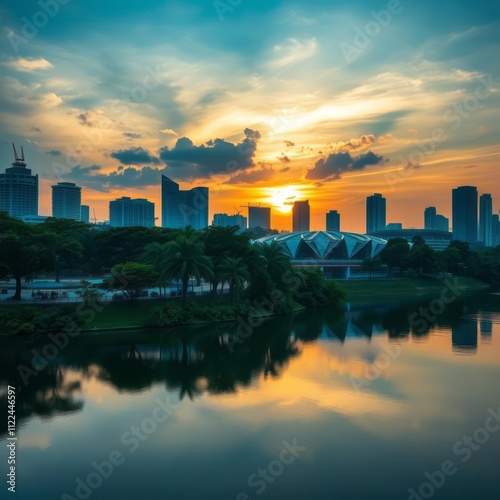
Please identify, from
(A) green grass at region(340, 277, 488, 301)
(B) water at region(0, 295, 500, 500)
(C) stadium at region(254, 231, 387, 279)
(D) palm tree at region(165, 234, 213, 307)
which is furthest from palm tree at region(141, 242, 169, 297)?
(C) stadium at region(254, 231, 387, 279)

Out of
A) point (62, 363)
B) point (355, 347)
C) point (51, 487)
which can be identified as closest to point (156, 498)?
point (51, 487)

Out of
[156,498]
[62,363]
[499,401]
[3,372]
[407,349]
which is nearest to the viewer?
[156,498]

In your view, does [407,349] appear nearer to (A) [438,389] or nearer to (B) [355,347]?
(B) [355,347]

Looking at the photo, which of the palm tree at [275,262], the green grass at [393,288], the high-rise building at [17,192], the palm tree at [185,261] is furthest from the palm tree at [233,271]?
the high-rise building at [17,192]

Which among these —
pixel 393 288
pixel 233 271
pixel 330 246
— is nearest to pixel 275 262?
pixel 233 271

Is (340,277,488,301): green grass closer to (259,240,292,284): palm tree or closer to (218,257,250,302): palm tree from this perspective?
(259,240,292,284): palm tree

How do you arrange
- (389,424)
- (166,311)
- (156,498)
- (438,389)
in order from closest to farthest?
(156,498) < (389,424) < (438,389) < (166,311)
